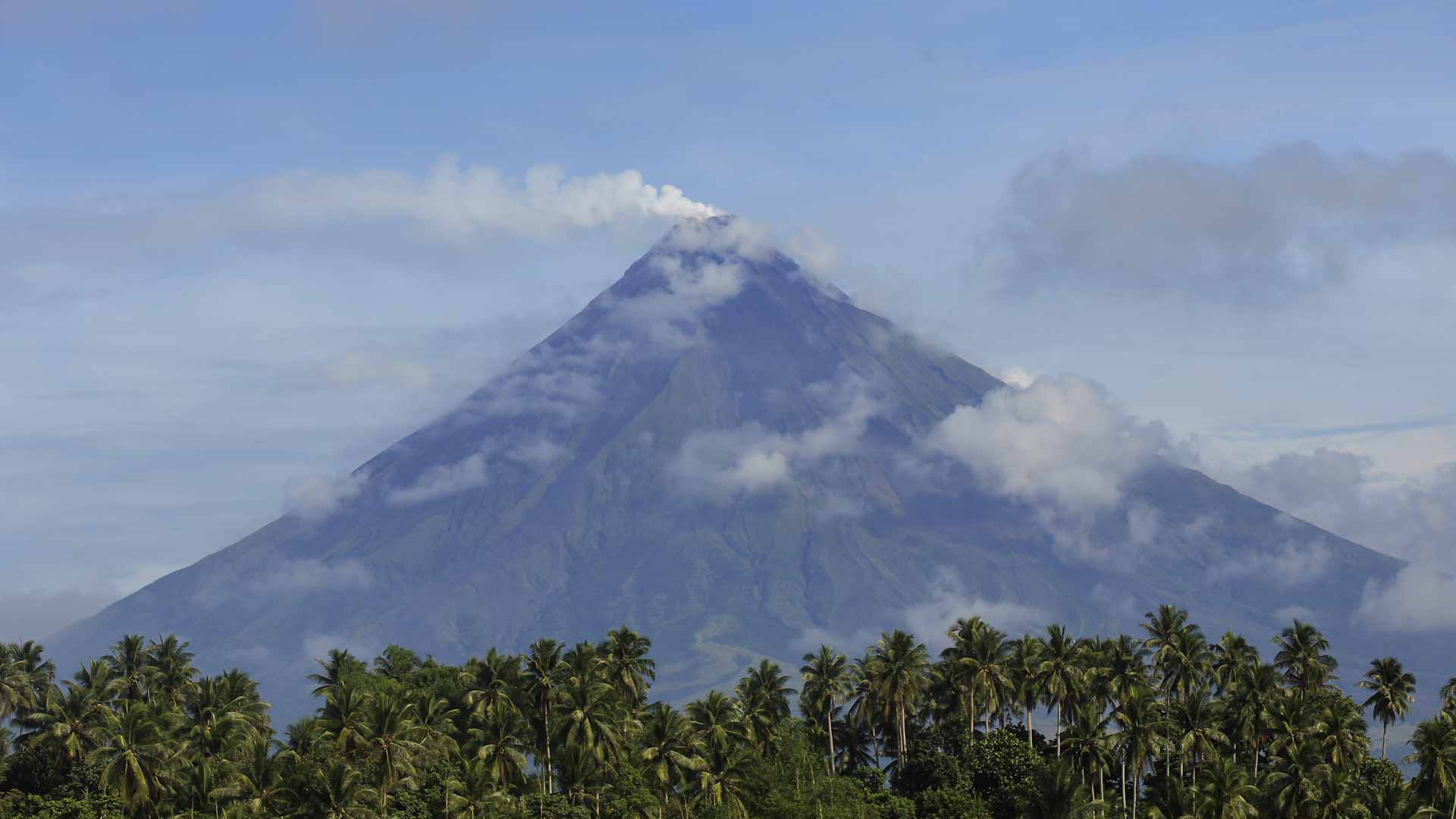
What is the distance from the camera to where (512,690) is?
487 feet

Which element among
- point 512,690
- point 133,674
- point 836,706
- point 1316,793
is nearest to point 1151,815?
point 1316,793

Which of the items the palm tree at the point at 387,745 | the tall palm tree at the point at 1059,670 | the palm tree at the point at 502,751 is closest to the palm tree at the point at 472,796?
the palm tree at the point at 502,751

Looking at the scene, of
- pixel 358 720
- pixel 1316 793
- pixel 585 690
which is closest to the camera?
pixel 1316 793

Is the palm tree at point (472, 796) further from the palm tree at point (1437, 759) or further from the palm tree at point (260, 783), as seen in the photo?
the palm tree at point (1437, 759)

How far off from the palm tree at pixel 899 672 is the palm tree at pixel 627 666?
21.6m

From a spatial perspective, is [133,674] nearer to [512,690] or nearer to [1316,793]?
[512,690]

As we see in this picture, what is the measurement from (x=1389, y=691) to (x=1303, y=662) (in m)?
9.13

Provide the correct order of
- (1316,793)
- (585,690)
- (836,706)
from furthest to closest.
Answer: (836,706)
(585,690)
(1316,793)

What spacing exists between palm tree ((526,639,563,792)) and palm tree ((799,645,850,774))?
25811 millimetres

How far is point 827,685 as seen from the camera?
527ft

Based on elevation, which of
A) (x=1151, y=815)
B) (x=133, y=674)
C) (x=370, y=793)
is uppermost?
(x=133, y=674)

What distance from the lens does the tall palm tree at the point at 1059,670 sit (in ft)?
497

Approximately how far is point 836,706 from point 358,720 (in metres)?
53.6

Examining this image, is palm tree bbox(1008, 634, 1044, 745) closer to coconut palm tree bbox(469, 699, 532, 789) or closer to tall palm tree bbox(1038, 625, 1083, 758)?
tall palm tree bbox(1038, 625, 1083, 758)
